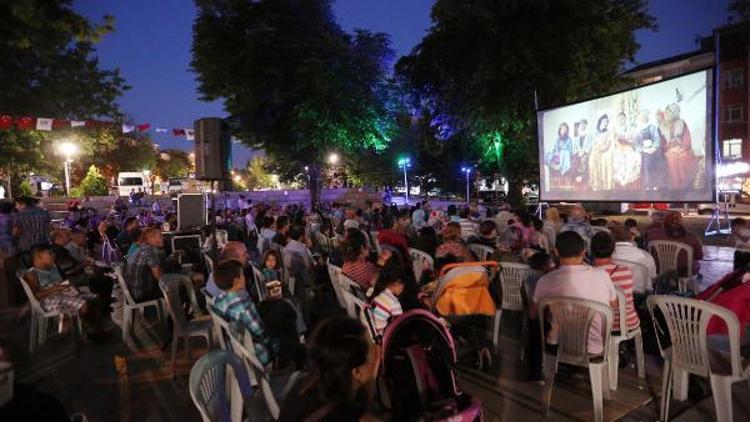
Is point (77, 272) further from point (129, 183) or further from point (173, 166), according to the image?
point (173, 166)

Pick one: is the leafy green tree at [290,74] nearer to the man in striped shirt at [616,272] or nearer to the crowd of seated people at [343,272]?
the crowd of seated people at [343,272]

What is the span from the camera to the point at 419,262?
634cm

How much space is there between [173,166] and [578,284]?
75.8 m

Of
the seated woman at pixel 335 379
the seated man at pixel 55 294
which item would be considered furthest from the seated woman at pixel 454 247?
the seated man at pixel 55 294

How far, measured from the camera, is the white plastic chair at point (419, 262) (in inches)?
239

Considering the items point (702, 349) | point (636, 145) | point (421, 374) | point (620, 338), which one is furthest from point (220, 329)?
point (636, 145)

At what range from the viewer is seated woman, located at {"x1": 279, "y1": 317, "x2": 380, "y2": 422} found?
73.1 inches

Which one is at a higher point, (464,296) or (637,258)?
(637,258)

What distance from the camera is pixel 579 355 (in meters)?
3.39

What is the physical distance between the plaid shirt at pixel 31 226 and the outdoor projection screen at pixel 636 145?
10464mm

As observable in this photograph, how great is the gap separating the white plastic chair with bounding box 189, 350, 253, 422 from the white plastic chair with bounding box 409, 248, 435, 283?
12.3ft

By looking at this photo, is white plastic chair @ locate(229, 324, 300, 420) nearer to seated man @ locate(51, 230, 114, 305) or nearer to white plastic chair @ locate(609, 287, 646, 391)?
white plastic chair @ locate(609, 287, 646, 391)

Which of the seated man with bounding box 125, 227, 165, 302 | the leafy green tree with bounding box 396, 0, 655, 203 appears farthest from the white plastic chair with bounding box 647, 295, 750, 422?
the leafy green tree with bounding box 396, 0, 655, 203

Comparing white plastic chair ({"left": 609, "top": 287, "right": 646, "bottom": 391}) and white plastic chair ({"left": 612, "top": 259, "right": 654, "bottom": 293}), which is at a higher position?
white plastic chair ({"left": 612, "top": 259, "right": 654, "bottom": 293})
